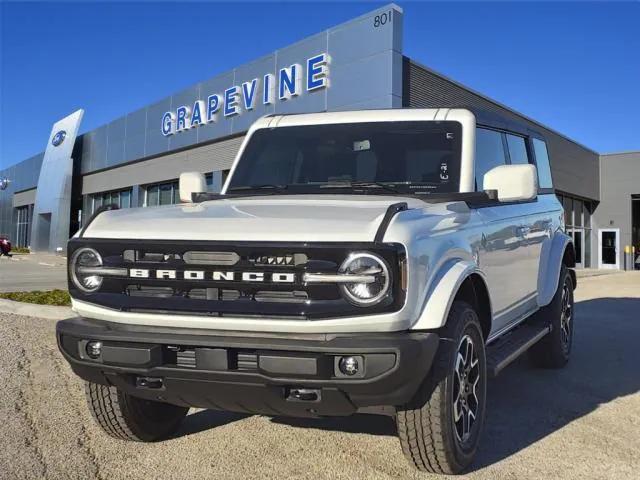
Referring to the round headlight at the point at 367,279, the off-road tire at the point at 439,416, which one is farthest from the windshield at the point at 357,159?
the round headlight at the point at 367,279

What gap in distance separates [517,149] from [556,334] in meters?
1.68

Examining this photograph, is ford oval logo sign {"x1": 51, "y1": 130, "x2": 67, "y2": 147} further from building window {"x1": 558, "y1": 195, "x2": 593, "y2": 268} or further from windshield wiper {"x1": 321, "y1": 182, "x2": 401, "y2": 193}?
windshield wiper {"x1": 321, "y1": 182, "x2": 401, "y2": 193}

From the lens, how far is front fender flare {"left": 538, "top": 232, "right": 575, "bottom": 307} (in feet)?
16.3

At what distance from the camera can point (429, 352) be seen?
2.55m

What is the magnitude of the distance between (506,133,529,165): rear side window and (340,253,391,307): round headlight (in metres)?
2.78

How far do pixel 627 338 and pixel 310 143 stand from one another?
5.37m

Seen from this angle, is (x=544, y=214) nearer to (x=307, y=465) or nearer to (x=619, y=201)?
(x=307, y=465)

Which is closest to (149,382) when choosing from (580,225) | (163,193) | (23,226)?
(163,193)

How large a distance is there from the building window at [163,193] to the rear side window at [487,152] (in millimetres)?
20468

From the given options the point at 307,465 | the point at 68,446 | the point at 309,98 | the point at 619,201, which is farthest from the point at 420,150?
the point at 619,201

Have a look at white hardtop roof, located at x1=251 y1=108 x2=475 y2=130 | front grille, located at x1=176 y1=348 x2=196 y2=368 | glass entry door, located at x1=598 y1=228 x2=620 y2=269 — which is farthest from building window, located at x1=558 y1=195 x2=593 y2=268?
front grille, located at x1=176 y1=348 x2=196 y2=368

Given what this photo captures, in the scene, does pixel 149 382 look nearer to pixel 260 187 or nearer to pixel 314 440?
pixel 314 440

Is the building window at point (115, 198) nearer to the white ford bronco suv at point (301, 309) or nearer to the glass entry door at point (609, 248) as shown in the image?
the glass entry door at point (609, 248)

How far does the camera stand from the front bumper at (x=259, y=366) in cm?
247
